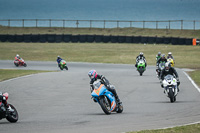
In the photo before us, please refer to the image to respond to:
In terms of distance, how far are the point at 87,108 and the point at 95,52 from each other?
40864mm

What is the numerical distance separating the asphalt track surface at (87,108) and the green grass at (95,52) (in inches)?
948

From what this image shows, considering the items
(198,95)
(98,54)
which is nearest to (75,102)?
(198,95)

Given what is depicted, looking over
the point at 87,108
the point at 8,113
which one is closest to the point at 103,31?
the point at 87,108

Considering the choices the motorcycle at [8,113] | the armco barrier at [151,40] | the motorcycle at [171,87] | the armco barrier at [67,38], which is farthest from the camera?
the armco barrier at [67,38]

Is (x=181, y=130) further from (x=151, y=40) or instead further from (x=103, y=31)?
(x=103, y=31)

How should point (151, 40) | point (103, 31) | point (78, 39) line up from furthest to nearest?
point (103, 31) < point (78, 39) < point (151, 40)

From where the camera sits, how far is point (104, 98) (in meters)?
12.8

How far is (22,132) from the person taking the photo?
9891 mm

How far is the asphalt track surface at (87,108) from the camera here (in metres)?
10.7

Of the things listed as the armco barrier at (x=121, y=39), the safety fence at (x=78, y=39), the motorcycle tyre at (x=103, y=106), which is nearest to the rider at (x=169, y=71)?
the motorcycle tyre at (x=103, y=106)

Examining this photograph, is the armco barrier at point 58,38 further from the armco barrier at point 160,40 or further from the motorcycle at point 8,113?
the motorcycle at point 8,113

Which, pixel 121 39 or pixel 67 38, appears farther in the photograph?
pixel 67 38

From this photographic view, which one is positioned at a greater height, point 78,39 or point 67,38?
point 67,38

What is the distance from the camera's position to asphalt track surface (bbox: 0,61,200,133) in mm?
10664
